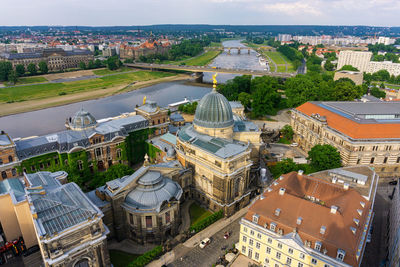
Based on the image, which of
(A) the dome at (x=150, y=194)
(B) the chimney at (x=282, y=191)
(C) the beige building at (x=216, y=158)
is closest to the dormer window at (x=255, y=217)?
(B) the chimney at (x=282, y=191)

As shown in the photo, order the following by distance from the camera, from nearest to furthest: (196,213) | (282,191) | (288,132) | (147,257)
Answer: (282,191), (147,257), (196,213), (288,132)

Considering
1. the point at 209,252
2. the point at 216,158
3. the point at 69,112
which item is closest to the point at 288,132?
the point at 216,158

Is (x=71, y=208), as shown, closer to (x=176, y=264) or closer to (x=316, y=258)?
(x=176, y=264)

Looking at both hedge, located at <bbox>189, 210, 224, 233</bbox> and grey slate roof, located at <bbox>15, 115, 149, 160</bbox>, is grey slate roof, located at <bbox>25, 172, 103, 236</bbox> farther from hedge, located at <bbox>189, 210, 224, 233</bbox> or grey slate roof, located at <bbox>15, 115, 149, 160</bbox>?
grey slate roof, located at <bbox>15, 115, 149, 160</bbox>

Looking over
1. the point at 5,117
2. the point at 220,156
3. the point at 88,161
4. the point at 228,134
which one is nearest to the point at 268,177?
the point at 228,134

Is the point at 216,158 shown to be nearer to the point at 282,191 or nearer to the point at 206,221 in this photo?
the point at 206,221
